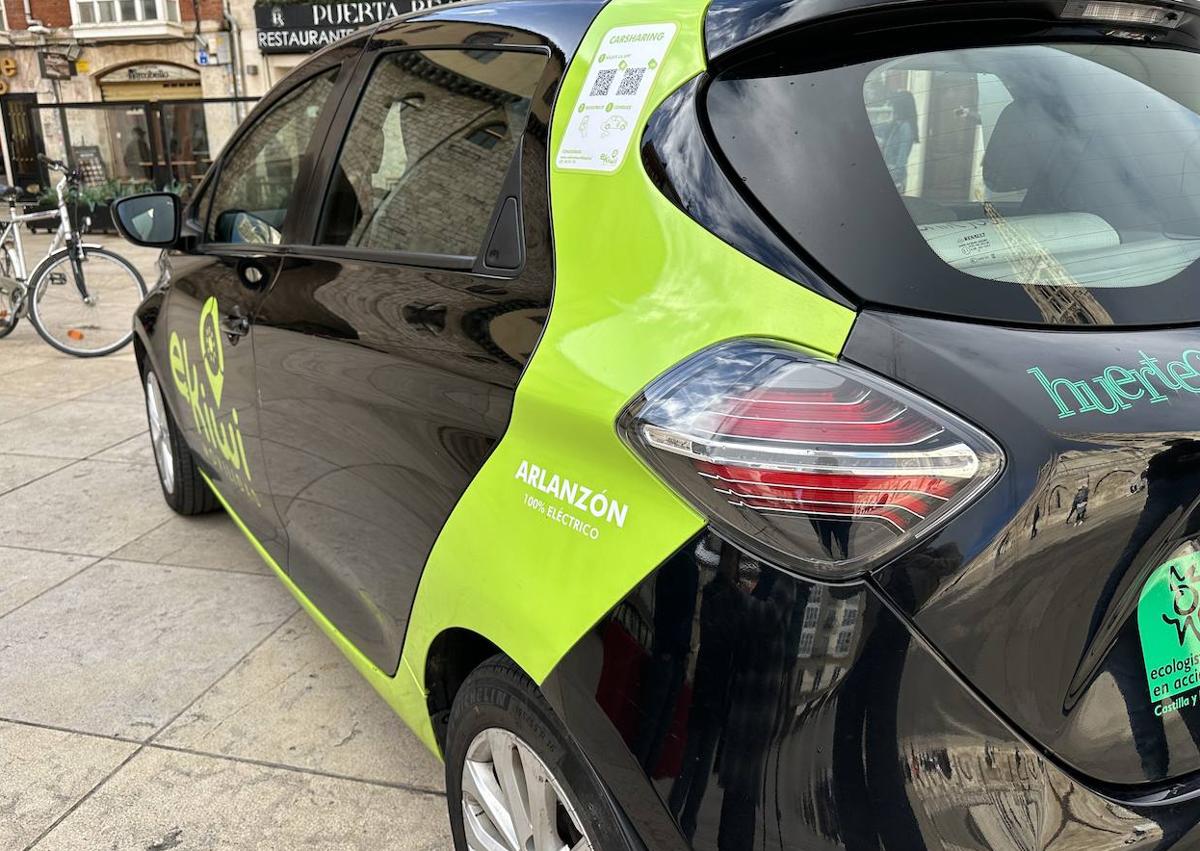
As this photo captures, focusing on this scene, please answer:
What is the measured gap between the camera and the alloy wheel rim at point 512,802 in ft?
5.36

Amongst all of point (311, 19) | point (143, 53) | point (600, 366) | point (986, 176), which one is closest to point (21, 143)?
point (143, 53)

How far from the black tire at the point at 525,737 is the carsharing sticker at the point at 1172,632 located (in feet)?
2.43

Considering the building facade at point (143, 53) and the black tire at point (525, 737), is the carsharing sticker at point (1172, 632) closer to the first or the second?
the black tire at point (525, 737)

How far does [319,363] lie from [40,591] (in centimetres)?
208

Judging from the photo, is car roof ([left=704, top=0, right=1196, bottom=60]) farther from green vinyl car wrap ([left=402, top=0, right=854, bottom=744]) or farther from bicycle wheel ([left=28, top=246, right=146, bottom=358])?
bicycle wheel ([left=28, top=246, right=146, bottom=358])

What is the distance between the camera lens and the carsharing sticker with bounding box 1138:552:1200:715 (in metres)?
1.25

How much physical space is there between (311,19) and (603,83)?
24.4 metres

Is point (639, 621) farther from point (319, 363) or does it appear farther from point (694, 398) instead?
point (319, 363)

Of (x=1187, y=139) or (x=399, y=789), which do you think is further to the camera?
(x=399, y=789)

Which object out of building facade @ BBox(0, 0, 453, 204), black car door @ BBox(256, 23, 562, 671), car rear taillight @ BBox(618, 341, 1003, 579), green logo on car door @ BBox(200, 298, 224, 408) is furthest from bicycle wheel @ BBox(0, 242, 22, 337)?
building facade @ BBox(0, 0, 453, 204)

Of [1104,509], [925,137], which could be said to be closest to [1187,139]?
[925,137]

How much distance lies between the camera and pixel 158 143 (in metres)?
18.0

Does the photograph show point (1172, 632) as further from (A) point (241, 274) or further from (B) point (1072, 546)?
(A) point (241, 274)

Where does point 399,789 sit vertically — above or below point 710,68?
below
